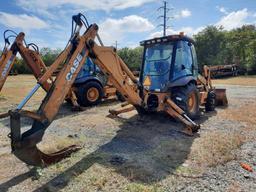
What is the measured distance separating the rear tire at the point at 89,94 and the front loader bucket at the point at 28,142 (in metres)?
5.54

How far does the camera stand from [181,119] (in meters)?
5.88

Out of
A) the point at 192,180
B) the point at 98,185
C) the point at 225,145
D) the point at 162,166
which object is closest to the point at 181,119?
the point at 225,145

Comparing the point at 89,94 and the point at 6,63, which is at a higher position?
the point at 6,63

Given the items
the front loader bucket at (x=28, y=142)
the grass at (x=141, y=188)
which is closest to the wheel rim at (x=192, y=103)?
the grass at (x=141, y=188)

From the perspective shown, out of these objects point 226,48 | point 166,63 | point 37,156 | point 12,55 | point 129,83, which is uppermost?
point 226,48

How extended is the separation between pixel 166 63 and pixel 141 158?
10.1ft

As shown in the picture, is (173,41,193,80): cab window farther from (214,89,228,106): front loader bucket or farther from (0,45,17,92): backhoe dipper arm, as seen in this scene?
(0,45,17,92): backhoe dipper arm

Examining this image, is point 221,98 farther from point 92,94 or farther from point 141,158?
point 141,158

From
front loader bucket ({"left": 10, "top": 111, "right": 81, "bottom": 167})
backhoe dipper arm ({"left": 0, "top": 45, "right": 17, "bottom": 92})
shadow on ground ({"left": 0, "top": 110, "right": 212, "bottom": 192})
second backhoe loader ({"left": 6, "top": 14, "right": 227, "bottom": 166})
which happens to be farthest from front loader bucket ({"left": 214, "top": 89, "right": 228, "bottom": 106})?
front loader bucket ({"left": 10, "top": 111, "right": 81, "bottom": 167})

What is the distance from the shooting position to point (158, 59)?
271 inches

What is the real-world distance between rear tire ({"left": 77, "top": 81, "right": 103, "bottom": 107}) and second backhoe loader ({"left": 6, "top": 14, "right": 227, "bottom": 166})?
3.07 meters

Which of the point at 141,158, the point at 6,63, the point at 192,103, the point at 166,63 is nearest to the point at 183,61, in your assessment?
the point at 166,63

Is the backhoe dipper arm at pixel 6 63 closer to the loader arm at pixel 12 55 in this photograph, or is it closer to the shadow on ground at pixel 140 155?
the loader arm at pixel 12 55

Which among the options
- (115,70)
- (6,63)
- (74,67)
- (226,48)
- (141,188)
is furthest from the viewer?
(226,48)
